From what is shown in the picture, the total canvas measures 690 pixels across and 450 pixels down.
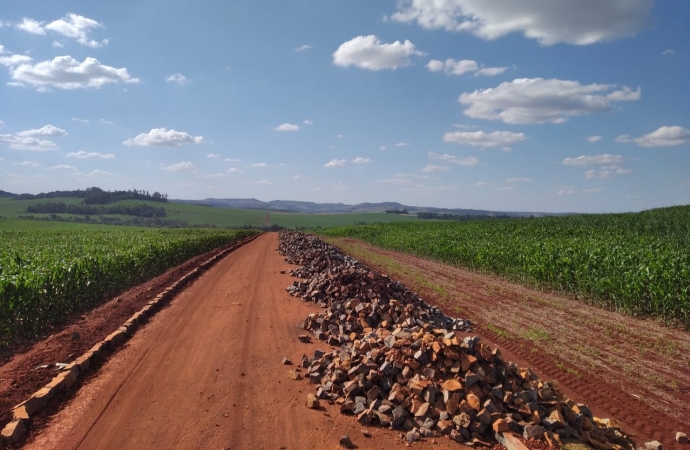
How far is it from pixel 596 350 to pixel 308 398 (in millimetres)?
7131

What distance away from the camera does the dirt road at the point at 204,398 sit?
594 centimetres

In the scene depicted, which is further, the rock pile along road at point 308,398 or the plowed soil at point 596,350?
the plowed soil at point 596,350

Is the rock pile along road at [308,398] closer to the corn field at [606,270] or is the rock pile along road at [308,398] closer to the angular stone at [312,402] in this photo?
the angular stone at [312,402]

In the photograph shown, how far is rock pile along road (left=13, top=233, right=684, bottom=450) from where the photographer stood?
19.5ft

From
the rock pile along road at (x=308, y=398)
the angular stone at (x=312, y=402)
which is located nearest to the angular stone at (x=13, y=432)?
the rock pile along road at (x=308, y=398)

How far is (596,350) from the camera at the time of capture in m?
10.0

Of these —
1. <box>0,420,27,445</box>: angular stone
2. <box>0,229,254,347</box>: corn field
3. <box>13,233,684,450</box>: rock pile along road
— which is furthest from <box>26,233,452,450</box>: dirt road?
<box>0,229,254,347</box>: corn field

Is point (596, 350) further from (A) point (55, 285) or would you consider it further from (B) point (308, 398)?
(A) point (55, 285)

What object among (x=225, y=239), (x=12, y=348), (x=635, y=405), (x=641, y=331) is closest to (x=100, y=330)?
(x=12, y=348)

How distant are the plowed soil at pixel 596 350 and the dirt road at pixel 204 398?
3584mm

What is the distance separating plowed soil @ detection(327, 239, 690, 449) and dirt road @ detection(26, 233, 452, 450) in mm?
3584

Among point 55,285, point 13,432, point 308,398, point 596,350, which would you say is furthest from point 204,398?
point 596,350

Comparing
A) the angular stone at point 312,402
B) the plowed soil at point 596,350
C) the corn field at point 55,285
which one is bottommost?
the plowed soil at point 596,350

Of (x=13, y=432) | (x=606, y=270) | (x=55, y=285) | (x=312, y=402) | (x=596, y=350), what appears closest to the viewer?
(x=13, y=432)
